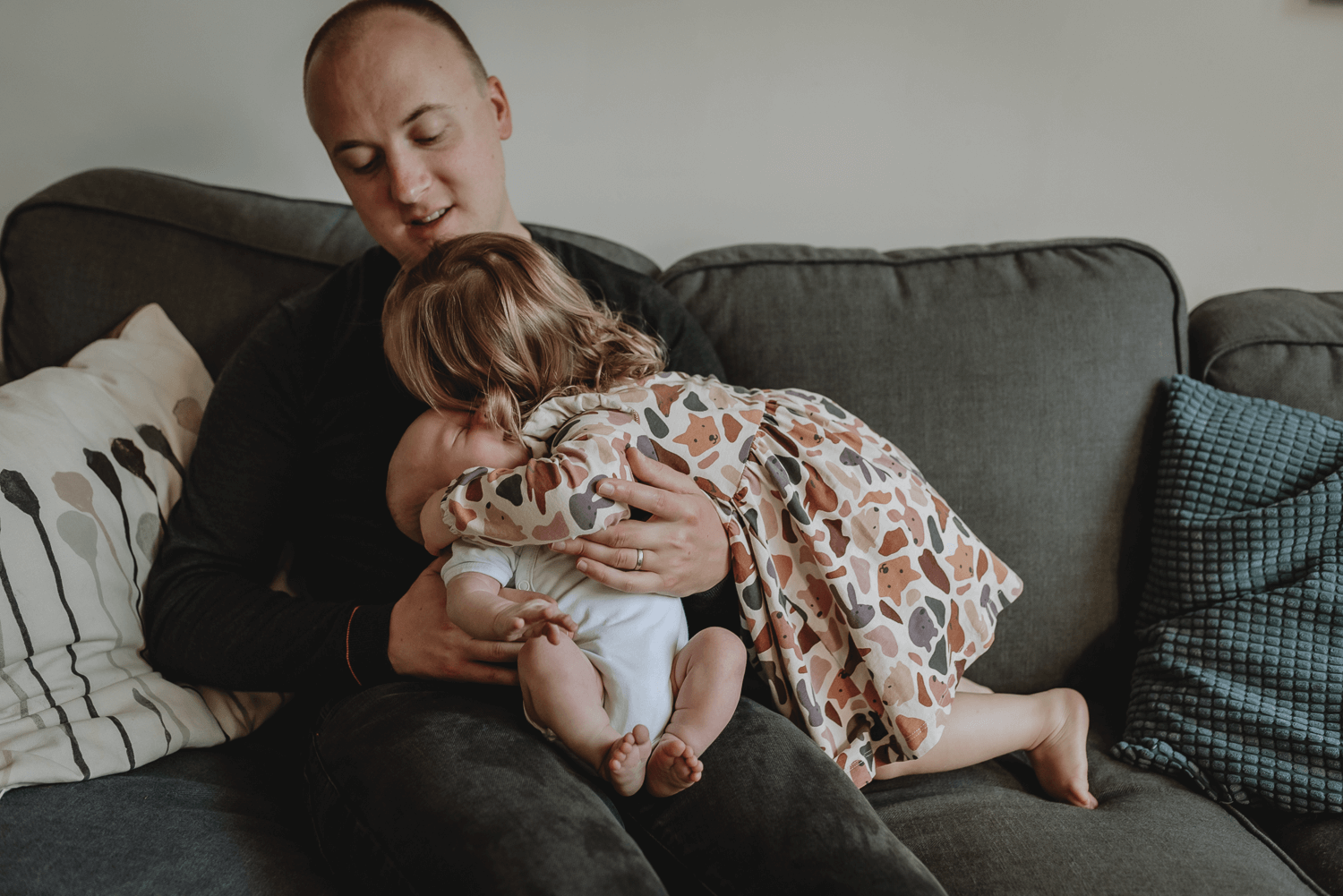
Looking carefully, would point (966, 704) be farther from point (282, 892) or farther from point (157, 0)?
point (157, 0)

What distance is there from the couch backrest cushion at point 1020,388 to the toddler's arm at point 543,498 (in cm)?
48

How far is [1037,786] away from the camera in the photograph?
114 centimetres

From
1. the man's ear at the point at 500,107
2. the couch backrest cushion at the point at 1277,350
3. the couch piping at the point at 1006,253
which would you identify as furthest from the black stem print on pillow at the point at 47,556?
the couch backrest cushion at the point at 1277,350

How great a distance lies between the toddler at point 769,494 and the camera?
3.21 feet

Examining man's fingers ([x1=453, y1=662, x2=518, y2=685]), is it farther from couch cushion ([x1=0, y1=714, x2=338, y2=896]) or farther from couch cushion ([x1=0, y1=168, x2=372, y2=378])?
couch cushion ([x1=0, y1=168, x2=372, y2=378])

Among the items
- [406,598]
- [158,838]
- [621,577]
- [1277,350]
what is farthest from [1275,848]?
[158,838]

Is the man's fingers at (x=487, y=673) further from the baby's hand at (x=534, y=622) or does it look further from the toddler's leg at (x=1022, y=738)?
the toddler's leg at (x=1022, y=738)

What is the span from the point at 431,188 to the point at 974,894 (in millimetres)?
1099

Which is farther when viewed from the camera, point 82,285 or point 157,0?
point 157,0

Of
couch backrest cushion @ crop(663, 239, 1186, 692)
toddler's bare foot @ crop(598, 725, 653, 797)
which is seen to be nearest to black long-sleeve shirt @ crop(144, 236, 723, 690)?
couch backrest cushion @ crop(663, 239, 1186, 692)

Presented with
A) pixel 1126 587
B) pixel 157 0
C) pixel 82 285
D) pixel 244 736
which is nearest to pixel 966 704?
pixel 1126 587

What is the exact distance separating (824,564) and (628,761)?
0.33m

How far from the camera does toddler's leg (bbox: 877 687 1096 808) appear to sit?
107 centimetres

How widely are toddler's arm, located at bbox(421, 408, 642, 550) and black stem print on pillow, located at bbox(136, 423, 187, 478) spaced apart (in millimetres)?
520
